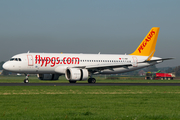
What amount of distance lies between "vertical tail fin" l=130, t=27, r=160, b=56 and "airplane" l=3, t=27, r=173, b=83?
1.20m

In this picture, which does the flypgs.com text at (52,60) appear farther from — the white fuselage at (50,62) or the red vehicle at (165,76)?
the red vehicle at (165,76)

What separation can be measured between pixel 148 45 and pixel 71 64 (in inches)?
675

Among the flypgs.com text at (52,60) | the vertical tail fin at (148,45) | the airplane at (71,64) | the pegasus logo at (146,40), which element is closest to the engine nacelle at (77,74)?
the airplane at (71,64)

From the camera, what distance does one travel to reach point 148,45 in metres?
57.1

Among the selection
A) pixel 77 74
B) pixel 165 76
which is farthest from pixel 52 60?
pixel 165 76

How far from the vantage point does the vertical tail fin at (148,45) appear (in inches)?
2243

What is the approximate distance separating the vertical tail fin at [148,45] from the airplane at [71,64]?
1.20 metres

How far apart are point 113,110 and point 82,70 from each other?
30378 mm

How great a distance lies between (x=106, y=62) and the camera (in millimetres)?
52250

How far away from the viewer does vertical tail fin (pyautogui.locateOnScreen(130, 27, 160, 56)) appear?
57.0 metres

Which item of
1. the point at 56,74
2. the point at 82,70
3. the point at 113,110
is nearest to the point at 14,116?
the point at 113,110

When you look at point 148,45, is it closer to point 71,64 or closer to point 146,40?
point 146,40

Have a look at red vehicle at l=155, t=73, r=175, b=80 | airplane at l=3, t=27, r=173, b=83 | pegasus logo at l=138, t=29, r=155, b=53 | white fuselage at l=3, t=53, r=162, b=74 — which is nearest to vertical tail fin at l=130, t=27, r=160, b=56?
pegasus logo at l=138, t=29, r=155, b=53

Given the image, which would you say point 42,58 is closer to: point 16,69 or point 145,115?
point 16,69
